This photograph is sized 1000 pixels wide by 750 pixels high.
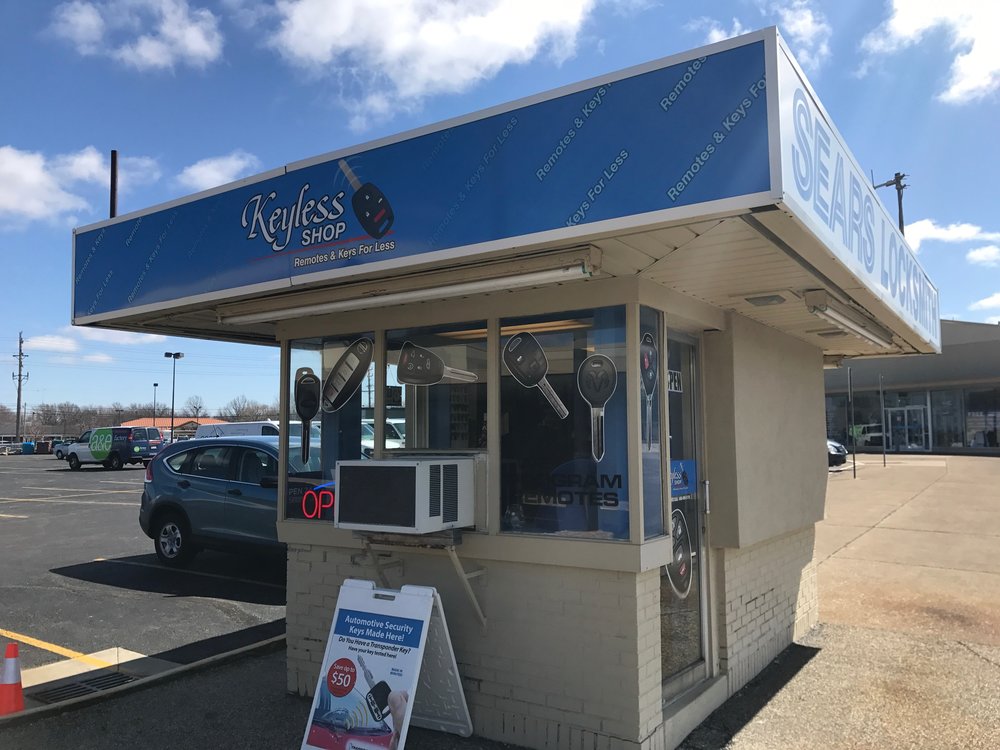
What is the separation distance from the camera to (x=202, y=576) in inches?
358

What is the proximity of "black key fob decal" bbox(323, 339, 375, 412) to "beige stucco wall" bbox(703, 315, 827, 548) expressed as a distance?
7.55ft

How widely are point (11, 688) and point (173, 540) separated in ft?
16.6

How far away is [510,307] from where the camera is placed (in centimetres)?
436

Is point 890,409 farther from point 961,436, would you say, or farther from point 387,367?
point 387,367

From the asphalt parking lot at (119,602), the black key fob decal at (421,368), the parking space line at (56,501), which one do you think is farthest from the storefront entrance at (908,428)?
the black key fob decal at (421,368)

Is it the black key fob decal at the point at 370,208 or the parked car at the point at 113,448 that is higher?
the black key fob decal at the point at 370,208

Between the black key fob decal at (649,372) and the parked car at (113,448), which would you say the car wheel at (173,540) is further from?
the parked car at (113,448)

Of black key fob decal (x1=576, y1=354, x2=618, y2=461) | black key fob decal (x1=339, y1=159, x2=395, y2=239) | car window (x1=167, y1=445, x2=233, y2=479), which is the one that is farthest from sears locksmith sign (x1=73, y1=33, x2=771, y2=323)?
car window (x1=167, y1=445, x2=233, y2=479)

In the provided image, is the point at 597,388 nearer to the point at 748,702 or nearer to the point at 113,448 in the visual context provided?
the point at 748,702

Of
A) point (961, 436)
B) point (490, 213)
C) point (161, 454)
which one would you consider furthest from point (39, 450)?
point (490, 213)

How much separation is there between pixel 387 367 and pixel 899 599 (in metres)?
6.12

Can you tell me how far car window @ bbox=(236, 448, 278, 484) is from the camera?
907 centimetres

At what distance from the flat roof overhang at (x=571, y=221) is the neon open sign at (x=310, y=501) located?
118cm

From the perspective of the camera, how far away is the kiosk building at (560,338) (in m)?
3.16
